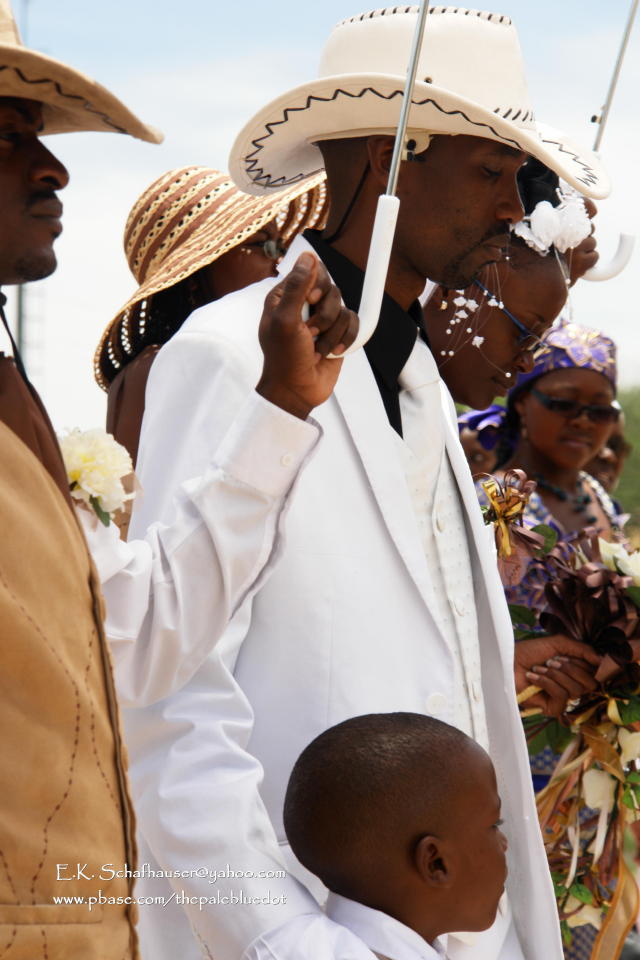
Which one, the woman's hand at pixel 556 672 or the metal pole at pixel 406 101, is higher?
the metal pole at pixel 406 101

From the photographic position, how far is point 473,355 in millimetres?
4453

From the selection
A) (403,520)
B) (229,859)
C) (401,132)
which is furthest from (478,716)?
(401,132)

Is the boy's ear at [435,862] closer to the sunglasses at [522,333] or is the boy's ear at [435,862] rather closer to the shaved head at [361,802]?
the shaved head at [361,802]

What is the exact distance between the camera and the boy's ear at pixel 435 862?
2.66 meters

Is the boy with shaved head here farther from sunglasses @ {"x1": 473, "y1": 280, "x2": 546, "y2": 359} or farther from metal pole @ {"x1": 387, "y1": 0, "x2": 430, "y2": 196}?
sunglasses @ {"x1": 473, "y1": 280, "x2": 546, "y2": 359}

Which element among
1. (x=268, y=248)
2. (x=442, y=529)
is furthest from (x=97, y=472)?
(x=268, y=248)

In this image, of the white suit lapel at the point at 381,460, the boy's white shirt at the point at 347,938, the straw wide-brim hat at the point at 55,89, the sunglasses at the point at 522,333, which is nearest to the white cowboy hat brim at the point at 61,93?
the straw wide-brim hat at the point at 55,89

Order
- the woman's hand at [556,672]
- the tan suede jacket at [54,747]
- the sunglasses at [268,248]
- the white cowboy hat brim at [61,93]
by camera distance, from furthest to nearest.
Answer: the sunglasses at [268,248]
the woman's hand at [556,672]
the white cowboy hat brim at [61,93]
the tan suede jacket at [54,747]

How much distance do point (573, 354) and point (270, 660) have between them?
12.9ft

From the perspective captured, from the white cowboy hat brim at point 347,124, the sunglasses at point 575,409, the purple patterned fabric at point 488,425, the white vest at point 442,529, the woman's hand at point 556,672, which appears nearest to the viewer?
the white cowboy hat brim at point 347,124

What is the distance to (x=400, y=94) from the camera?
10.1 ft

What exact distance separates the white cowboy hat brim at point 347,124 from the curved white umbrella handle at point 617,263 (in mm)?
916

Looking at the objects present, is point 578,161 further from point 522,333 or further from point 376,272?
point 376,272

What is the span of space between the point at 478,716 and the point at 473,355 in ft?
5.09
